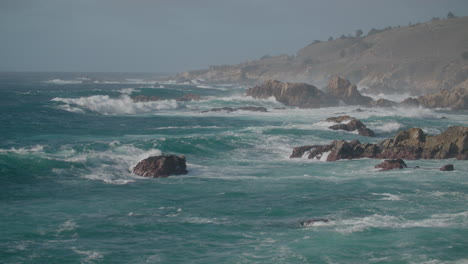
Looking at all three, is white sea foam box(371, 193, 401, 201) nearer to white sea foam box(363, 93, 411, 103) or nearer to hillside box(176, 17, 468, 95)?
white sea foam box(363, 93, 411, 103)

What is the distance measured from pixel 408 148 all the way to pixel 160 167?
48.0ft

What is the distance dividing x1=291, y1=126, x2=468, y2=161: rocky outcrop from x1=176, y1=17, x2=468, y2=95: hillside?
66434mm

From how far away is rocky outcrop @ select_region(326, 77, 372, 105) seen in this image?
73250 millimetres

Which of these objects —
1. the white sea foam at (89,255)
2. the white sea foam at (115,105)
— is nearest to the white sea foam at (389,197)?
the white sea foam at (89,255)

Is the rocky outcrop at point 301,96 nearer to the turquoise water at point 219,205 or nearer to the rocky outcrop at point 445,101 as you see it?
the rocky outcrop at point 445,101

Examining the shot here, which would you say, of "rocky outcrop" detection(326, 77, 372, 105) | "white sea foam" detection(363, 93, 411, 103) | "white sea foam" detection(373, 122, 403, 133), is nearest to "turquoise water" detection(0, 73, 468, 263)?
"white sea foam" detection(373, 122, 403, 133)

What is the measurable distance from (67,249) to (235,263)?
194 inches

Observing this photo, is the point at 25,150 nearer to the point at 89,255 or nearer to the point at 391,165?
the point at 89,255

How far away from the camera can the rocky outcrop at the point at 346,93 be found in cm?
7325

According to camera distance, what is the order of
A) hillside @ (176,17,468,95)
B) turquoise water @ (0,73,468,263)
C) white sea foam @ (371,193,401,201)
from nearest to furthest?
turquoise water @ (0,73,468,263) < white sea foam @ (371,193,401,201) < hillside @ (176,17,468,95)

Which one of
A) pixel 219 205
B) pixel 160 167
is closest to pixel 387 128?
pixel 160 167

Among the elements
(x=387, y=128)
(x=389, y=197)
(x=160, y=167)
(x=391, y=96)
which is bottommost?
(x=389, y=197)

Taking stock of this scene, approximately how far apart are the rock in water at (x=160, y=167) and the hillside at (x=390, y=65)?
250 ft

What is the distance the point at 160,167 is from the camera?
83.5ft
